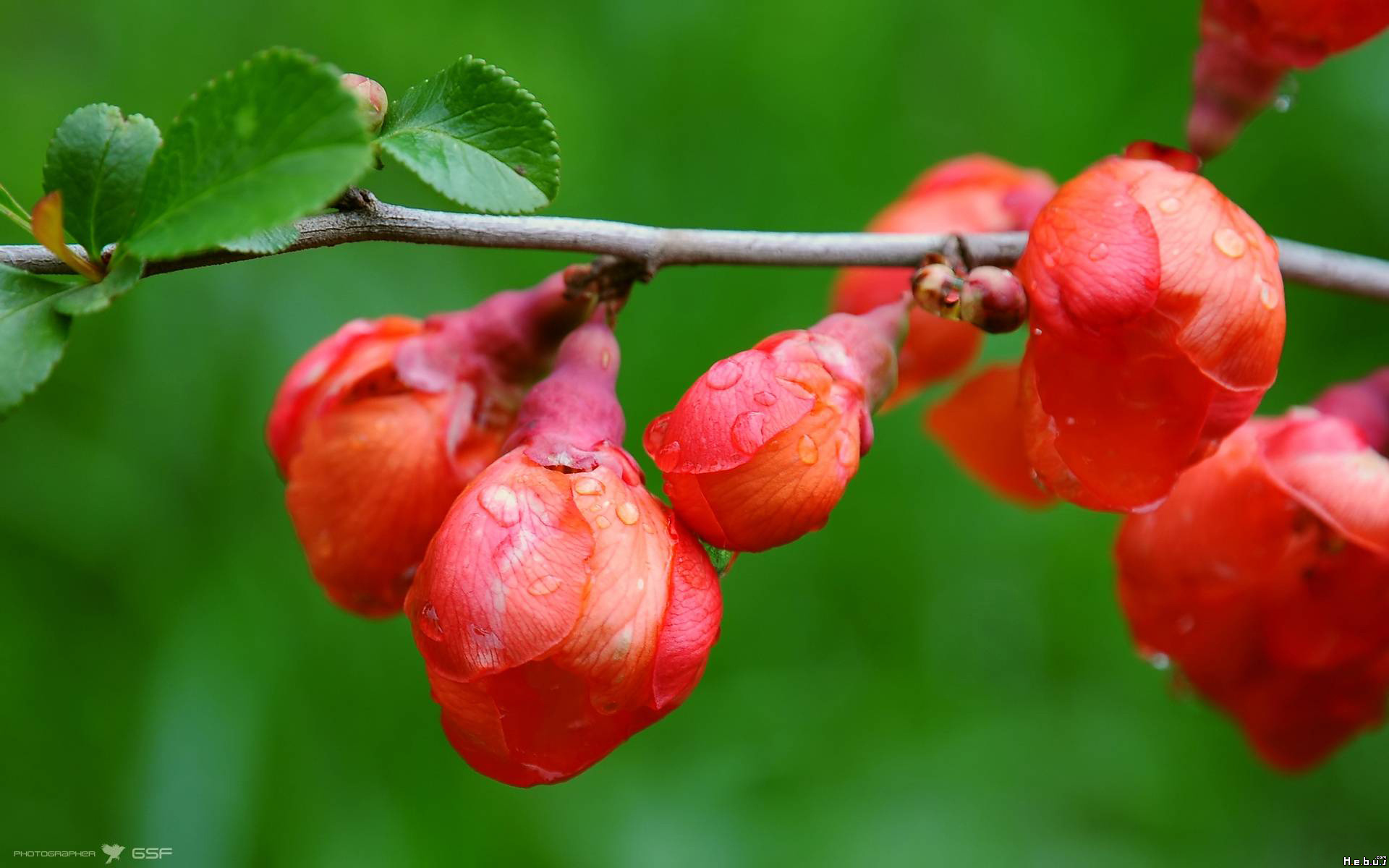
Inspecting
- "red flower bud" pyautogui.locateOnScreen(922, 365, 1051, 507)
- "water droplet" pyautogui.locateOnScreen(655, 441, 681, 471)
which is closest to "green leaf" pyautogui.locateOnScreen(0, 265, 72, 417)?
"water droplet" pyautogui.locateOnScreen(655, 441, 681, 471)

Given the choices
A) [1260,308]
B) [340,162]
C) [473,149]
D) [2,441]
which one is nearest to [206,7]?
[2,441]

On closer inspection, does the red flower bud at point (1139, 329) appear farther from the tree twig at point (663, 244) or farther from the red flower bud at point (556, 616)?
the red flower bud at point (556, 616)

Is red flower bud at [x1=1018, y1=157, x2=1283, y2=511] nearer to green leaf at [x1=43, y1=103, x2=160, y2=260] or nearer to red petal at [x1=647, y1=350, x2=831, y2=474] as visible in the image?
red petal at [x1=647, y1=350, x2=831, y2=474]

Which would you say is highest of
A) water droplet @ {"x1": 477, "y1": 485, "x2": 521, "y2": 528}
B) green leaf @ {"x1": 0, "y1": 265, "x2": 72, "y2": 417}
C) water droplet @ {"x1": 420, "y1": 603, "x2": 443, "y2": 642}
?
green leaf @ {"x1": 0, "y1": 265, "x2": 72, "y2": 417}

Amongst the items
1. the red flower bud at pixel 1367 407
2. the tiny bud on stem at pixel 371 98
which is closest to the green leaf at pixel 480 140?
the tiny bud on stem at pixel 371 98

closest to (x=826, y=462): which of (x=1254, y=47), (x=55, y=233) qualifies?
(x=55, y=233)

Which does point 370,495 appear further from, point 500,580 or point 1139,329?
point 1139,329
